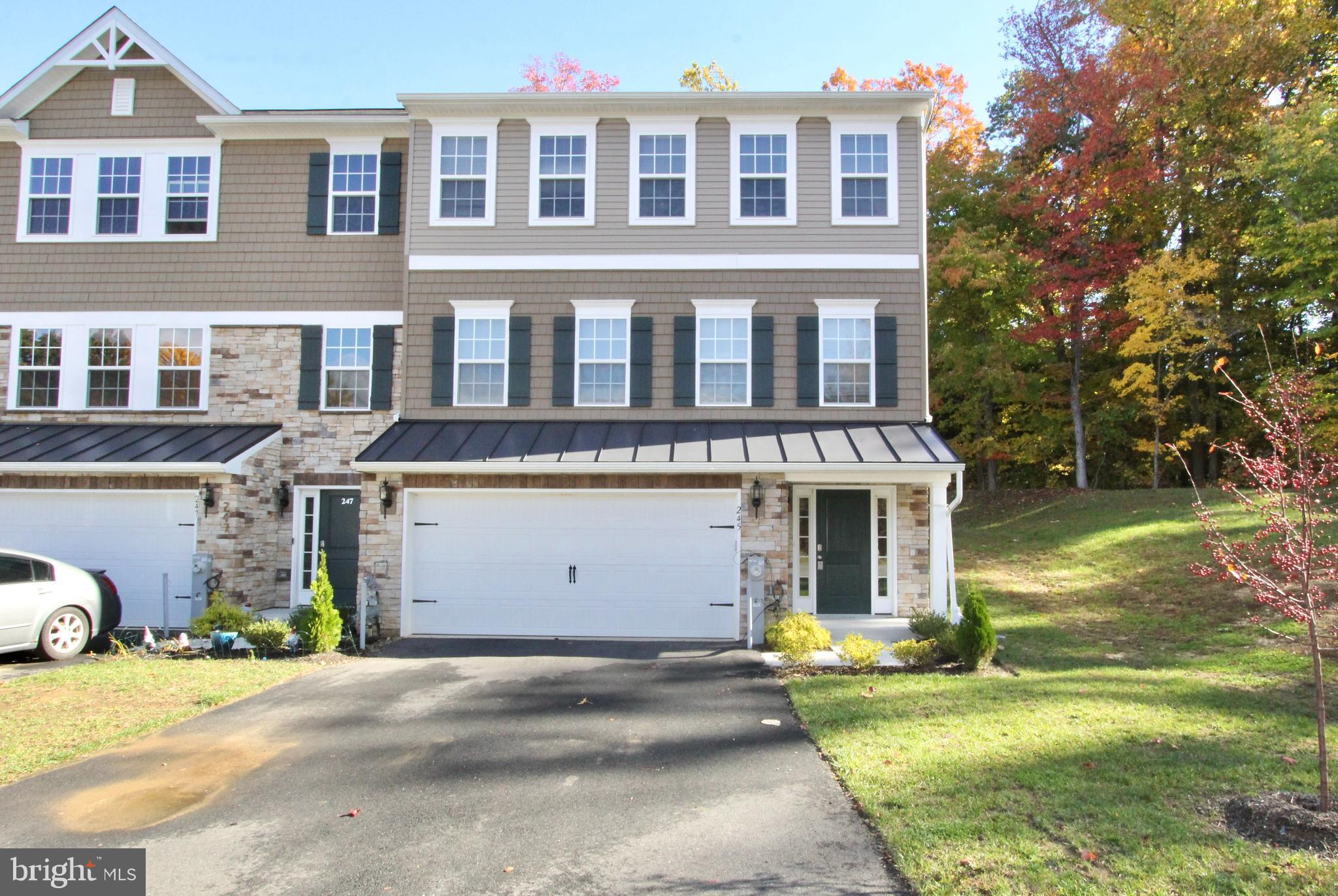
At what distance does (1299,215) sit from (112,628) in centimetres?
2188

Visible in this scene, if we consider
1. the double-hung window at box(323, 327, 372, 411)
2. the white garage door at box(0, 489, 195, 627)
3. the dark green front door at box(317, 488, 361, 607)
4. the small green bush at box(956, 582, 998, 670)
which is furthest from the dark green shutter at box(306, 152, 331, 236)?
the small green bush at box(956, 582, 998, 670)

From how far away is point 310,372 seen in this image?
1386cm

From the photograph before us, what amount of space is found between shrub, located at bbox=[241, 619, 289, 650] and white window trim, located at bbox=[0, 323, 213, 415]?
5182 millimetres

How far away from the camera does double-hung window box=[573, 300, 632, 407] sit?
43.2 feet

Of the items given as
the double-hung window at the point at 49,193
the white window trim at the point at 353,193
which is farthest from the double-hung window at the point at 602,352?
the double-hung window at the point at 49,193

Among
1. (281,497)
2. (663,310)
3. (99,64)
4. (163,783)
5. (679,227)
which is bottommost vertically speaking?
(163,783)

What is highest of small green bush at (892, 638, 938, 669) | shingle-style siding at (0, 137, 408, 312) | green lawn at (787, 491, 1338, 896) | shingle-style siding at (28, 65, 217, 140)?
shingle-style siding at (28, 65, 217, 140)

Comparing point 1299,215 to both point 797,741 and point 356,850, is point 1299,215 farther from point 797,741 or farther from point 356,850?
point 356,850

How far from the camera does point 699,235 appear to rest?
43.4ft

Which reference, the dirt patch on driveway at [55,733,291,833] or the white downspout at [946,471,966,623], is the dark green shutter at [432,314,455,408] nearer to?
the dirt patch on driveway at [55,733,291,833]

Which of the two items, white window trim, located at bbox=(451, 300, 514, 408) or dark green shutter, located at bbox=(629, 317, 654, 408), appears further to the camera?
white window trim, located at bbox=(451, 300, 514, 408)

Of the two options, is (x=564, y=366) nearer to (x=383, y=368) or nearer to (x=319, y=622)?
(x=383, y=368)

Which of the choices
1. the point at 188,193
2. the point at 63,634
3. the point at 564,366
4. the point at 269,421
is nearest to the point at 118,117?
the point at 188,193

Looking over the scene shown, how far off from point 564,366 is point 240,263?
610 cm
